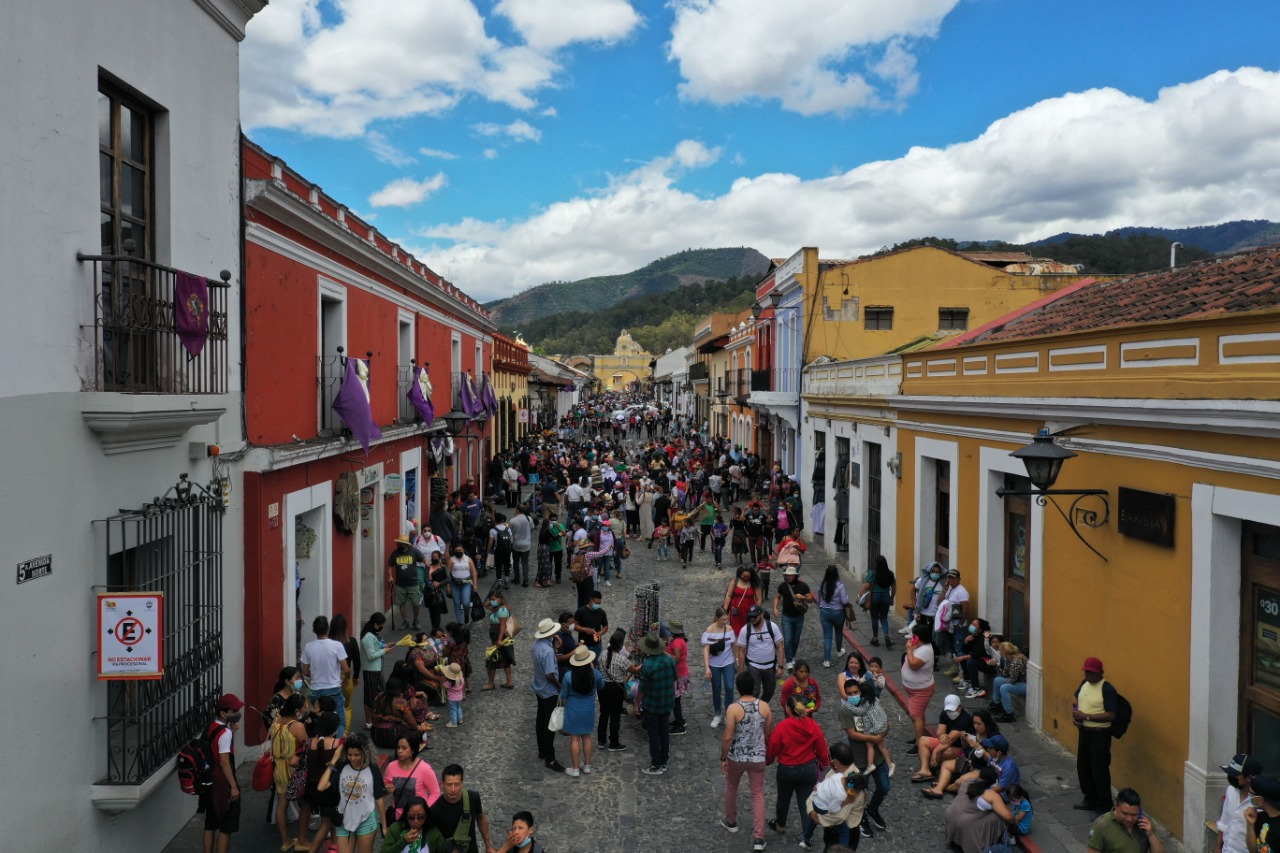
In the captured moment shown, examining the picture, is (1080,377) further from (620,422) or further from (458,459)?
(620,422)

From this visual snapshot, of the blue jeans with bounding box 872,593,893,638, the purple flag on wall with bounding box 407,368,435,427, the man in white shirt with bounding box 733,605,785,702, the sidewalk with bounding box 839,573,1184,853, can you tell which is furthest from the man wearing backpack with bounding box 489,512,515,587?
the sidewalk with bounding box 839,573,1184,853

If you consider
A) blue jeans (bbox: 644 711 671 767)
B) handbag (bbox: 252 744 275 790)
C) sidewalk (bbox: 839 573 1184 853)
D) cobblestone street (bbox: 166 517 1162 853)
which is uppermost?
handbag (bbox: 252 744 275 790)

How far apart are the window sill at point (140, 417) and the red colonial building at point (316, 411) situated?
70.4 inches

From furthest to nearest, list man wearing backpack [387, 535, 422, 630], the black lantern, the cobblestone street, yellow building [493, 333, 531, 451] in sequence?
yellow building [493, 333, 531, 451], man wearing backpack [387, 535, 422, 630], the black lantern, the cobblestone street

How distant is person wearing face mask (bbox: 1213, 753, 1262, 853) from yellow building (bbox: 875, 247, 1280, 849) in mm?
654

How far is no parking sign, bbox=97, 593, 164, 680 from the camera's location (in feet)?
19.4

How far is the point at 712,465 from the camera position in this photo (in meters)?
27.6

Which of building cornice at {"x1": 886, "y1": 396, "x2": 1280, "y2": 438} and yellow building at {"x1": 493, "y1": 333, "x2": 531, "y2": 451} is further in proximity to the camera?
yellow building at {"x1": 493, "y1": 333, "x2": 531, "y2": 451}

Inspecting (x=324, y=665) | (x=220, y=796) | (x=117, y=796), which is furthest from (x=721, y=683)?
(x=117, y=796)

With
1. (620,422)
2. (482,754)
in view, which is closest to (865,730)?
(482,754)

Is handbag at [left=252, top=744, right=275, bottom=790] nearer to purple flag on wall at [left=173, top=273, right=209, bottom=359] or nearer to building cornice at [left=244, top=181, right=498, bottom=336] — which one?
purple flag on wall at [left=173, top=273, right=209, bottom=359]

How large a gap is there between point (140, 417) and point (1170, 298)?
9267 millimetres

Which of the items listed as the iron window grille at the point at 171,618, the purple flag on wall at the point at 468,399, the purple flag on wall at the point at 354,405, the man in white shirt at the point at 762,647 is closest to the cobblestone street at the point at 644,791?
the man in white shirt at the point at 762,647

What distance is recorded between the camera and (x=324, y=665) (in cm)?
844
